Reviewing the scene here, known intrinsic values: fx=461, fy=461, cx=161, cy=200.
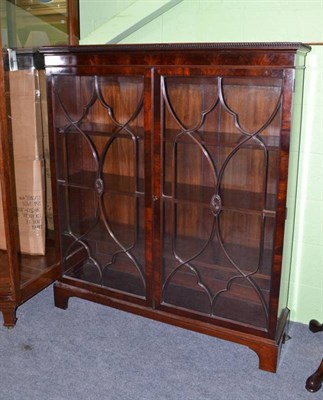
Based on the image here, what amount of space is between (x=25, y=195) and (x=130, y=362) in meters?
0.97

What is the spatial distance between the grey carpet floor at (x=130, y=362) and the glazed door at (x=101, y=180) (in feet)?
0.65

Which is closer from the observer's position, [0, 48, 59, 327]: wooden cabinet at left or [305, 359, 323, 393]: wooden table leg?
[305, 359, 323, 393]: wooden table leg

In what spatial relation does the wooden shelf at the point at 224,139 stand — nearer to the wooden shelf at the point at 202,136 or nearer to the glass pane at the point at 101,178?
the wooden shelf at the point at 202,136

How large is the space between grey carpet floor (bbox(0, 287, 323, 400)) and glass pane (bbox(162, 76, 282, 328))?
0.20 metres

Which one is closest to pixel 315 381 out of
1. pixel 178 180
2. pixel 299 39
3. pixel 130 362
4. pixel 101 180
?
pixel 130 362

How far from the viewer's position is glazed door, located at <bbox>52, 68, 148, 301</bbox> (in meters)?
2.00

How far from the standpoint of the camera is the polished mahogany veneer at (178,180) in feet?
5.64

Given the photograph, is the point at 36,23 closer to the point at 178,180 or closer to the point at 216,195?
the point at 178,180

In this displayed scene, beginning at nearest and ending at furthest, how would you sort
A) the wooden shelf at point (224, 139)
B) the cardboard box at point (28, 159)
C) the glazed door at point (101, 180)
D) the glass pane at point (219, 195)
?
the wooden shelf at point (224, 139) < the glass pane at point (219, 195) < the glazed door at point (101, 180) < the cardboard box at point (28, 159)

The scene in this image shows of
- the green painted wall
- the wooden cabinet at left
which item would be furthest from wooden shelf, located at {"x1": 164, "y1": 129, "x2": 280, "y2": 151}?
the wooden cabinet at left

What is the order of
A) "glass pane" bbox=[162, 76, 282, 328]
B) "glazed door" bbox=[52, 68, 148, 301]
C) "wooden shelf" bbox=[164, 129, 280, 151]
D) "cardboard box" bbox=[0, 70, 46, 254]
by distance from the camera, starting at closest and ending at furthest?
"wooden shelf" bbox=[164, 129, 280, 151] → "glass pane" bbox=[162, 76, 282, 328] → "glazed door" bbox=[52, 68, 148, 301] → "cardboard box" bbox=[0, 70, 46, 254]

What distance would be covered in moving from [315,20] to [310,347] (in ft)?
4.51

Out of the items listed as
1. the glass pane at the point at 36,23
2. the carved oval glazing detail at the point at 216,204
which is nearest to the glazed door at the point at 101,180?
the carved oval glazing detail at the point at 216,204

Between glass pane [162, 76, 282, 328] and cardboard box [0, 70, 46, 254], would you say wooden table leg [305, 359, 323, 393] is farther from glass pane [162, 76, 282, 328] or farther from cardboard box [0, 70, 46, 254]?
cardboard box [0, 70, 46, 254]
